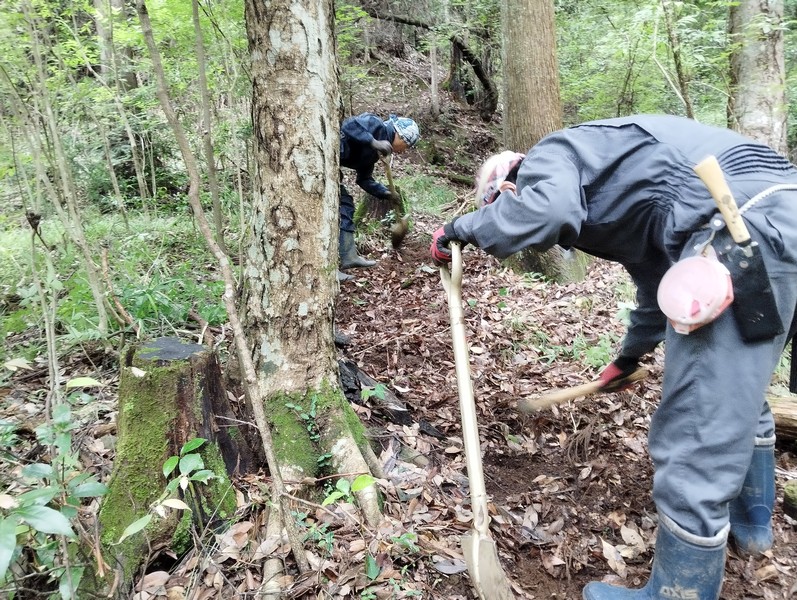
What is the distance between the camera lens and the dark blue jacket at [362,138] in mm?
5570

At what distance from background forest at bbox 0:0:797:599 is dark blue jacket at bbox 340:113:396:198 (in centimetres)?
109

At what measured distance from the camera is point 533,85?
5566 mm

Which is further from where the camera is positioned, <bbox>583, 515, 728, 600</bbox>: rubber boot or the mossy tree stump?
the mossy tree stump

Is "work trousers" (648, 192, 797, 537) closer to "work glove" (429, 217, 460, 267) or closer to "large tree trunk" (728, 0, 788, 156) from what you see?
"work glove" (429, 217, 460, 267)

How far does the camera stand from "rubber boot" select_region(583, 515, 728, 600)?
1848 millimetres

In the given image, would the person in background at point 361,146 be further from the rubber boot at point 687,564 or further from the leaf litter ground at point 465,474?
the rubber boot at point 687,564

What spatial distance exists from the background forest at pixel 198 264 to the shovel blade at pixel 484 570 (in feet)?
0.54

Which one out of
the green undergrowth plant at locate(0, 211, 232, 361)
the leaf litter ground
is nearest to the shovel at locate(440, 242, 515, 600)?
the leaf litter ground

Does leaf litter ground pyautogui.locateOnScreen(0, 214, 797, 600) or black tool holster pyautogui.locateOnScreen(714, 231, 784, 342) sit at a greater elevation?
black tool holster pyautogui.locateOnScreen(714, 231, 784, 342)

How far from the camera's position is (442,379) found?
3887 mm

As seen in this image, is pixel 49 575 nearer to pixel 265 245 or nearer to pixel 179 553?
pixel 179 553

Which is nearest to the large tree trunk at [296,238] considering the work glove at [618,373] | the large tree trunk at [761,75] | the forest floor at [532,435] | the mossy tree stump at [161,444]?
the mossy tree stump at [161,444]

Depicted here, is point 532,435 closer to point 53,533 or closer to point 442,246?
point 442,246

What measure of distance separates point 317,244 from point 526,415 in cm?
178
